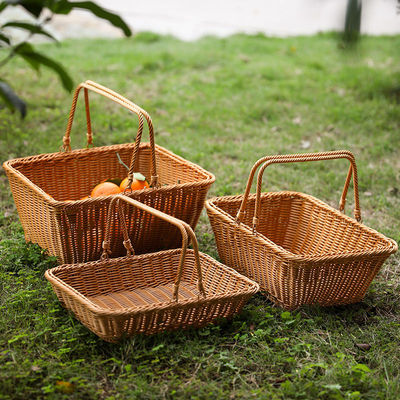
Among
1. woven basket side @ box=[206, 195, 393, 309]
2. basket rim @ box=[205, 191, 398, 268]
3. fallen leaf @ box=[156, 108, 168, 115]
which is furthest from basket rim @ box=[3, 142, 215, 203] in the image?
fallen leaf @ box=[156, 108, 168, 115]

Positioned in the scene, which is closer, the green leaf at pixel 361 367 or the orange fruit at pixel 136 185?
the green leaf at pixel 361 367

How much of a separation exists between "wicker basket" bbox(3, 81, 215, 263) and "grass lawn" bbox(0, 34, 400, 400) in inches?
9.4

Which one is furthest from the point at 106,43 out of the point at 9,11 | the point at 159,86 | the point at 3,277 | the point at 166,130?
the point at 3,277

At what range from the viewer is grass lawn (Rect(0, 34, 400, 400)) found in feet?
7.80

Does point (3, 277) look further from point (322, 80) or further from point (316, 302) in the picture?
point (322, 80)

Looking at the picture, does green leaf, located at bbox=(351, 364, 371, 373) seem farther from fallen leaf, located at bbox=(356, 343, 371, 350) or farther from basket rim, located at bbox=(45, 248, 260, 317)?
basket rim, located at bbox=(45, 248, 260, 317)

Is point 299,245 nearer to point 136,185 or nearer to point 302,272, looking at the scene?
point 302,272

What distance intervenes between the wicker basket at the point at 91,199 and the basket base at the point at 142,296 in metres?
0.28

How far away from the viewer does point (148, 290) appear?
3070 millimetres

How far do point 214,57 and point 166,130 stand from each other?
2330 millimetres

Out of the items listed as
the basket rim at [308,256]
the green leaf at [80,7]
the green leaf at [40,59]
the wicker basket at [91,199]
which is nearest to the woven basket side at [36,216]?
the wicker basket at [91,199]

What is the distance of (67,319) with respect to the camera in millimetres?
2729

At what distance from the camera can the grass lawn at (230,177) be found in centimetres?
238

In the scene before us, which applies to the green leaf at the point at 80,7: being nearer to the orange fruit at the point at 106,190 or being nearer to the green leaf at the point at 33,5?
the green leaf at the point at 33,5
